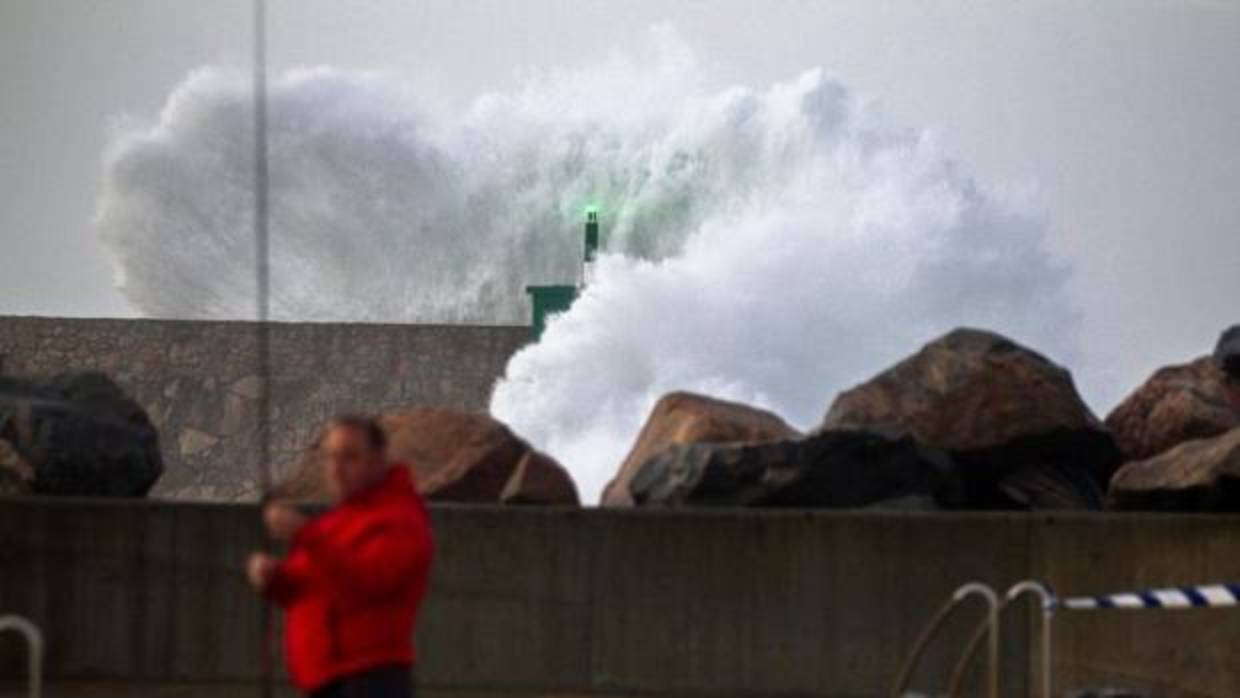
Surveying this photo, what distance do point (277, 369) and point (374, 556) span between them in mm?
35635

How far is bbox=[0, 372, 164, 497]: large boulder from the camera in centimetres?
1811

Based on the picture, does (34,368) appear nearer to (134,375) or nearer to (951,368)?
(134,375)

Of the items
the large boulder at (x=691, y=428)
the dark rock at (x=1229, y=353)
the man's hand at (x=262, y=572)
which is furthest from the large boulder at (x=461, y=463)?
the man's hand at (x=262, y=572)

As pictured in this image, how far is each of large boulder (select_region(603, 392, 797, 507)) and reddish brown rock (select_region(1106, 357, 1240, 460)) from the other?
2146 millimetres

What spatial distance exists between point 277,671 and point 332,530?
6478 millimetres

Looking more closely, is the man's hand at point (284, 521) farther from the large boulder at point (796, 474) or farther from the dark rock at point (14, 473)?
the dark rock at point (14, 473)

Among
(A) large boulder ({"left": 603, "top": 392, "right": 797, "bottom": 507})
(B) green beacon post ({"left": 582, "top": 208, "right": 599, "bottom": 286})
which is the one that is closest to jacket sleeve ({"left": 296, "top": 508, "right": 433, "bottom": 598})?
(A) large boulder ({"left": 603, "top": 392, "right": 797, "bottom": 507})

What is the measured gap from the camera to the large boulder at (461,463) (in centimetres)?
1762

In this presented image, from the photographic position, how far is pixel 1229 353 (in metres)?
20.9

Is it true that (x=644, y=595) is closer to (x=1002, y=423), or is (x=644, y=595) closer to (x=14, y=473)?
(x=1002, y=423)

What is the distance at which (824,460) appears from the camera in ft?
58.0

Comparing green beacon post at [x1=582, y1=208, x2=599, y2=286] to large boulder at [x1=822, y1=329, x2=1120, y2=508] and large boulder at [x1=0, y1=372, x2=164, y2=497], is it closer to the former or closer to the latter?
large boulder at [x1=822, y1=329, x2=1120, y2=508]

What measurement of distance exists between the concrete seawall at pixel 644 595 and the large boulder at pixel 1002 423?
262 centimetres

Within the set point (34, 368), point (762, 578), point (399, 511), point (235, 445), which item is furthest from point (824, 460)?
point (235, 445)
